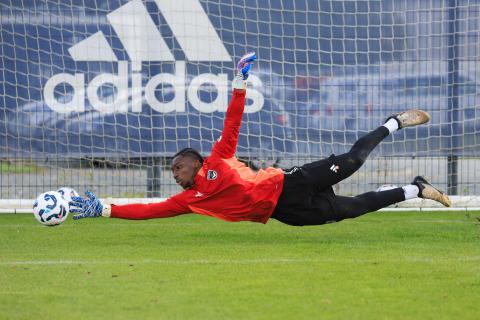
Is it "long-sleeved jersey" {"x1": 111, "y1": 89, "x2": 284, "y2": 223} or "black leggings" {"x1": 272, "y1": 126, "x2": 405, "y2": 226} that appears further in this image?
"black leggings" {"x1": 272, "y1": 126, "x2": 405, "y2": 226}

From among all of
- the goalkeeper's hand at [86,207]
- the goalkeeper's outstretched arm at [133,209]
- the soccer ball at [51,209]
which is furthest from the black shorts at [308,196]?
the soccer ball at [51,209]

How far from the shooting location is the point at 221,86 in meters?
14.9

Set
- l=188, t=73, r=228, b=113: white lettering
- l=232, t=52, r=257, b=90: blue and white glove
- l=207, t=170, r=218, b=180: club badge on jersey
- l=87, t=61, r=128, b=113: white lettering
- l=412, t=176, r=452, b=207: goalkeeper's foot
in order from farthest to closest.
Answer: l=188, t=73, r=228, b=113: white lettering
l=87, t=61, r=128, b=113: white lettering
l=412, t=176, r=452, b=207: goalkeeper's foot
l=207, t=170, r=218, b=180: club badge on jersey
l=232, t=52, r=257, b=90: blue and white glove

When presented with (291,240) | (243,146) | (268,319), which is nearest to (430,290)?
(268,319)

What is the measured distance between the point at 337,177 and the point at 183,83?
619 centimetres

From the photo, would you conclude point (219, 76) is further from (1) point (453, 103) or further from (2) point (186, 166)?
→ (2) point (186, 166)

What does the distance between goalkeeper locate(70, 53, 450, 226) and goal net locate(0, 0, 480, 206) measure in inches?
226

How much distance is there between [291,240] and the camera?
11234 millimetres

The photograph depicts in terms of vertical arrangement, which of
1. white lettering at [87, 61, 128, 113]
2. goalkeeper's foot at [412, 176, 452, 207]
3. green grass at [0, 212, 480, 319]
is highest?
white lettering at [87, 61, 128, 113]

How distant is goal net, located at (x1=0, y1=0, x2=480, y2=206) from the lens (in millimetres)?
14836

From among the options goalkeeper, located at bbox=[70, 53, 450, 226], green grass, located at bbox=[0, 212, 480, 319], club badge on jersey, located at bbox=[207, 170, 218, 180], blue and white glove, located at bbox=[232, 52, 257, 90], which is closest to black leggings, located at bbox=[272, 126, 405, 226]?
goalkeeper, located at bbox=[70, 53, 450, 226]

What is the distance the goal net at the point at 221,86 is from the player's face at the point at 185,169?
5926 mm

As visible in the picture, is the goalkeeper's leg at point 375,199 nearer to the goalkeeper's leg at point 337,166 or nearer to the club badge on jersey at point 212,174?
the goalkeeper's leg at point 337,166

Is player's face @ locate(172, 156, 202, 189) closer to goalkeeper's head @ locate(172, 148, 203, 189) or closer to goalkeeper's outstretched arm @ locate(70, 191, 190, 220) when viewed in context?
goalkeeper's head @ locate(172, 148, 203, 189)
